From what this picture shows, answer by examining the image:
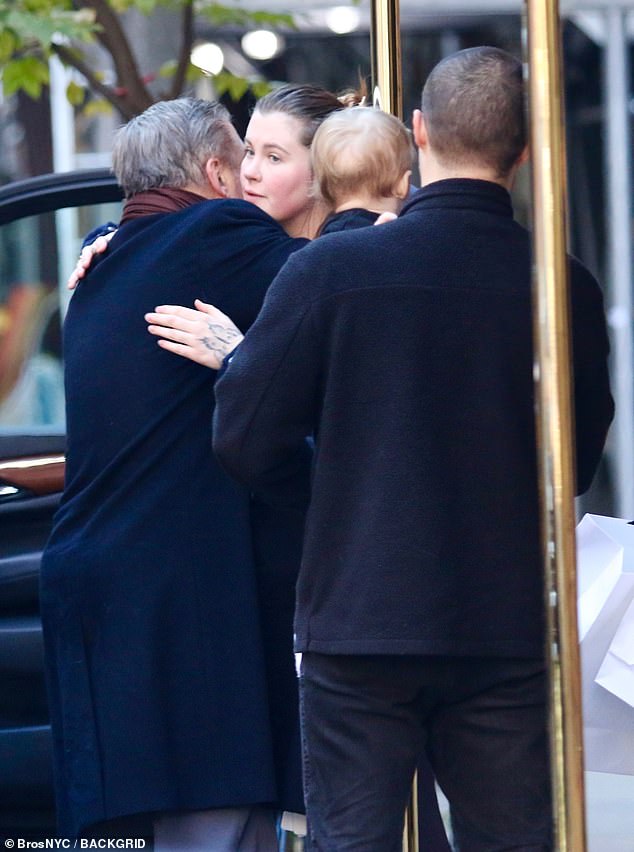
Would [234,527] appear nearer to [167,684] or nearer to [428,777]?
[167,684]

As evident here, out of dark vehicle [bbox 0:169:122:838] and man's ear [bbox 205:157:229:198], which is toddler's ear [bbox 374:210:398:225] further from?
dark vehicle [bbox 0:169:122:838]

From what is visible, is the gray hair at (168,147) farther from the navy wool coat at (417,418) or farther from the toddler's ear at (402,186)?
the navy wool coat at (417,418)

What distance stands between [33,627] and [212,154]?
4.29 feet

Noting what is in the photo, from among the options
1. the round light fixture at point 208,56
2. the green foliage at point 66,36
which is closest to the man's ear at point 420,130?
the green foliage at point 66,36

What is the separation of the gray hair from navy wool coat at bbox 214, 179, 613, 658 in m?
0.63

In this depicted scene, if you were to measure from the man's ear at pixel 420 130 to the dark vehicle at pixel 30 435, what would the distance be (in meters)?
1.56

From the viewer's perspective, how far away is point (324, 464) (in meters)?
2.23

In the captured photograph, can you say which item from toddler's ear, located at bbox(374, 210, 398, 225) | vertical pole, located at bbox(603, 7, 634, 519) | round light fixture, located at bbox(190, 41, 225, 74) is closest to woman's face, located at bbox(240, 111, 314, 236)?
toddler's ear, located at bbox(374, 210, 398, 225)

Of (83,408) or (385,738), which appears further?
(83,408)

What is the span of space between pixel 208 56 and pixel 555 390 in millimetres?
5628

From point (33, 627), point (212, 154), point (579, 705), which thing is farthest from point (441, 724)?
point (33, 627)

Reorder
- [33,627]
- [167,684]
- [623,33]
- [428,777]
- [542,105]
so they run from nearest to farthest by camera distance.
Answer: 1. [542,105]
2. [167,684]
3. [428,777]
4. [33,627]
5. [623,33]

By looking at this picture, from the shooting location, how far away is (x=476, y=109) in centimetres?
222

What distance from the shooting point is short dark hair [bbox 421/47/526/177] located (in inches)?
87.4
